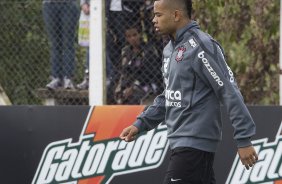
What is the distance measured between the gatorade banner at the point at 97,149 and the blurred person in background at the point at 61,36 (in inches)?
46.2

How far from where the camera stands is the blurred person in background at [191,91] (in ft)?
17.4

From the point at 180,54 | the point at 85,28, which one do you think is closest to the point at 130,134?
the point at 180,54

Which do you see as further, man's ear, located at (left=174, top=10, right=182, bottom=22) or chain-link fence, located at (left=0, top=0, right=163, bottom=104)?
chain-link fence, located at (left=0, top=0, right=163, bottom=104)

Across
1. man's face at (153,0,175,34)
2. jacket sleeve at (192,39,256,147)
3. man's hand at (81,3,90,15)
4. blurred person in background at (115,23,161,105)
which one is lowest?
blurred person in background at (115,23,161,105)

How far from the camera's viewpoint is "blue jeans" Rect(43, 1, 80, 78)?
30.7 feet

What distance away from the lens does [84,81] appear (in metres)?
9.32

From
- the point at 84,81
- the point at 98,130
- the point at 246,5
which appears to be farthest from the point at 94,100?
the point at 246,5

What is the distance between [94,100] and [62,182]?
4.00 ft

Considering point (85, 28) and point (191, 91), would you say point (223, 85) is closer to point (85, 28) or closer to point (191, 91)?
point (191, 91)

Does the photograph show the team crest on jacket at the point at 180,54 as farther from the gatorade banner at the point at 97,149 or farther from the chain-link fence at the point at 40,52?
the chain-link fence at the point at 40,52

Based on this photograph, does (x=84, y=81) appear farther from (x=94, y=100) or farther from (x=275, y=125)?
(x=275, y=125)

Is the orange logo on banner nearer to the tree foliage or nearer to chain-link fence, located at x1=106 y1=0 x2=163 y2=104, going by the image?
chain-link fence, located at x1=106 y1=0 x2=163 y2=104

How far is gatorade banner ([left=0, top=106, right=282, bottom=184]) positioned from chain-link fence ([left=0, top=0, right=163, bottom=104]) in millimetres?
989

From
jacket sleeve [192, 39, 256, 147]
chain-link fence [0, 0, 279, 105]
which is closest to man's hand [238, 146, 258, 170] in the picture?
jacket sleeve [192, 39, 256, 147]
